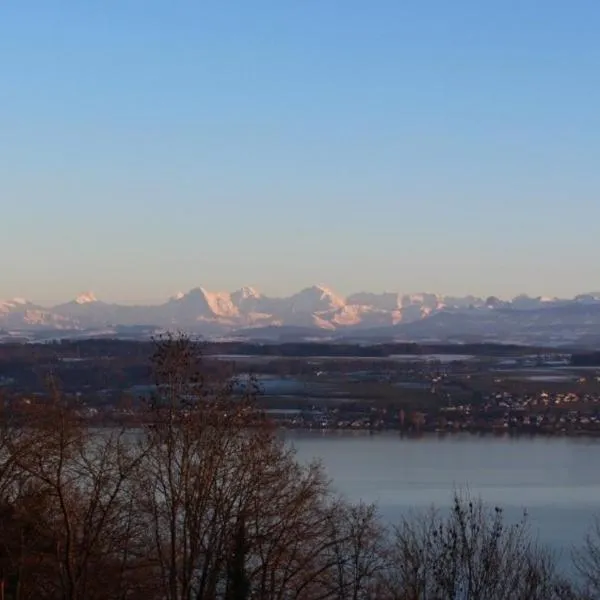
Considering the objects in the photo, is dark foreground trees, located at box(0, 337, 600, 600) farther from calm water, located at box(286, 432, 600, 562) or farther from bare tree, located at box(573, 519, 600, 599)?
calm water, located at box(286, 432, 600, 562)

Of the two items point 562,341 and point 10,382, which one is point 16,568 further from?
point 562,341

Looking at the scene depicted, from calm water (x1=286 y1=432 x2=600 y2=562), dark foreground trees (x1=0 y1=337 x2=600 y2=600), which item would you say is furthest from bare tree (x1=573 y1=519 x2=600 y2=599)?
calm water (x1=286 y1=432 x2=600 y2=562)

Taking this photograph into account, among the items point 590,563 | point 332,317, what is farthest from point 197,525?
point 332,317

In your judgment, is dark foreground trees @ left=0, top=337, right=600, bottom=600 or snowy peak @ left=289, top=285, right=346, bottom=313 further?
snowy peak @ left=289, top=285, right=346, bottom=313

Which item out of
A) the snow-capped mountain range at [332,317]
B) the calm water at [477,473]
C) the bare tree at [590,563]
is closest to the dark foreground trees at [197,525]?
the bare tree at [590,563]

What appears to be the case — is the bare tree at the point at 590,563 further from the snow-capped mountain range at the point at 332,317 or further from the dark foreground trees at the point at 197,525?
the snow-capped mountain range at the point at 332,317

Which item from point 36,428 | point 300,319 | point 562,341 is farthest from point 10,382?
point 300,319

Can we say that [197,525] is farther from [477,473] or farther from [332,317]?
[332,317]
